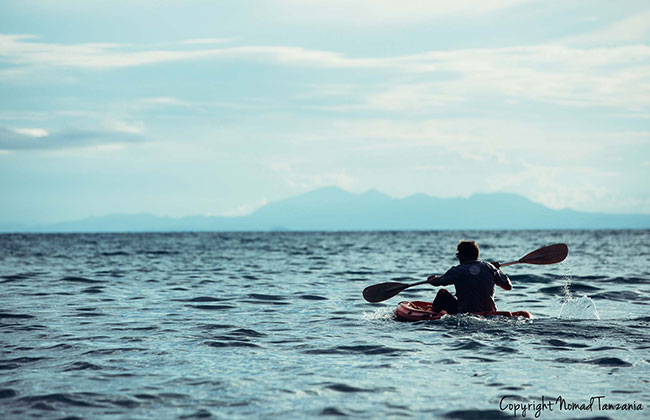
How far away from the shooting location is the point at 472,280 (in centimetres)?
1237

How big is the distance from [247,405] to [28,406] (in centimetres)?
227

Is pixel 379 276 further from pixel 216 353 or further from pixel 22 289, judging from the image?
pixel 216 353

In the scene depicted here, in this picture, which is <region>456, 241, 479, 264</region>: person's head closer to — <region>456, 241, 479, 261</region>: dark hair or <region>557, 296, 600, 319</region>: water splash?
<region>456, 241, 479, 261</region>: dark hair

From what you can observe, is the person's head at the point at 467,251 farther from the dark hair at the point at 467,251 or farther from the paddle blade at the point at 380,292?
the paddle blade at the point at 380,292

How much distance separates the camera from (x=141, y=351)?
33.4 ft

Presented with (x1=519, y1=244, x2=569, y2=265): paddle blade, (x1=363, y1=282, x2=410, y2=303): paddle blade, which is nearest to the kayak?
(x1=363, y1=282, x2=410, y2=303): paddle blade

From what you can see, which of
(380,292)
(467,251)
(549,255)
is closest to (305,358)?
(467,251)

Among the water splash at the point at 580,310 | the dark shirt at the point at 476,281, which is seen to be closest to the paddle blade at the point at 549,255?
the water splash at the point at 580,310

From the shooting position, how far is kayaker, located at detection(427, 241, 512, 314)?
12305mm

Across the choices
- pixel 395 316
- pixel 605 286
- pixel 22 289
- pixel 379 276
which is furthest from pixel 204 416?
pixel 379 276

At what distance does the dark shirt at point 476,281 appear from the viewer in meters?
12.3

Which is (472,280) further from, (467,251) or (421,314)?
(421,314)

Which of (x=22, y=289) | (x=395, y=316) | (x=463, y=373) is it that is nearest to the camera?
(x=463, y=373)

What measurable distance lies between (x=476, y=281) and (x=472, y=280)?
0.08m
